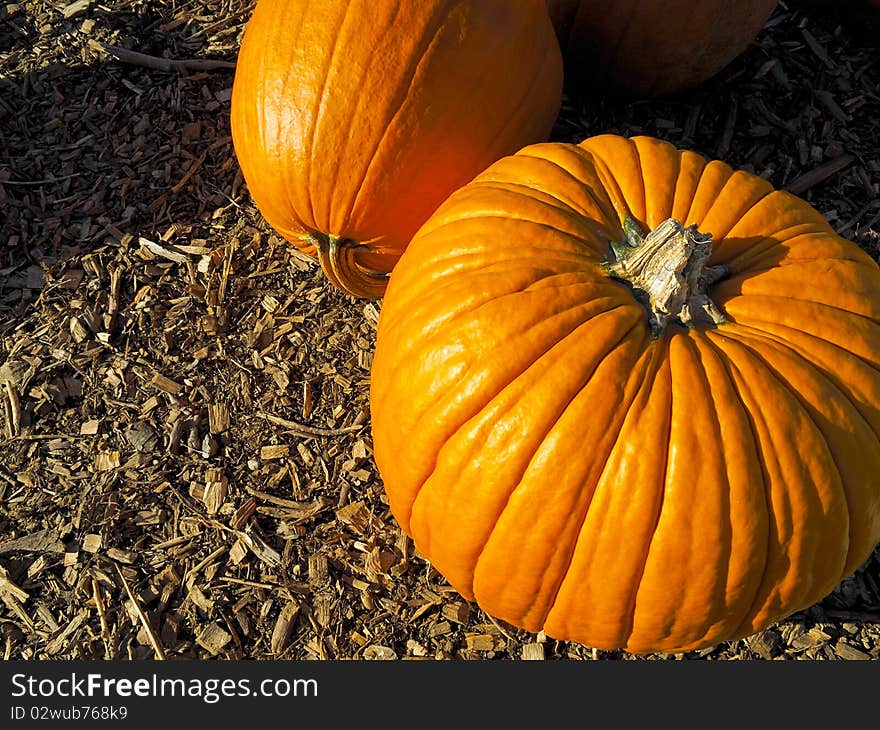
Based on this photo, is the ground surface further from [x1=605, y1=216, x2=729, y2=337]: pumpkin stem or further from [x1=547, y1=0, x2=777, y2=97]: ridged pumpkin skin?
[x1=605, y1=216, x2=729, y2=337]: pumpkin stem

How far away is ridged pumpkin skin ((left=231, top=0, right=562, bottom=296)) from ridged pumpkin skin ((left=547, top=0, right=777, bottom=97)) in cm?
60

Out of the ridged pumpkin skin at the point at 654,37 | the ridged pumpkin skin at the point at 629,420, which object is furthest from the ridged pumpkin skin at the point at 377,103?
the ridged pumpkin skin at the point at 654,37

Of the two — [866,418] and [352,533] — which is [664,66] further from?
[352,533]

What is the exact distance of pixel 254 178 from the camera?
2820 millimetres

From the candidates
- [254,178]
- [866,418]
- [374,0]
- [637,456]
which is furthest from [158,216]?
[866,418]

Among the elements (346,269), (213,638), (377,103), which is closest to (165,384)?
(346,269)

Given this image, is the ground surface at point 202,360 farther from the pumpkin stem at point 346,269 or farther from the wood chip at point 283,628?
the pumpkin stem at point 346,269

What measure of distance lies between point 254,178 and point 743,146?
7.09ft

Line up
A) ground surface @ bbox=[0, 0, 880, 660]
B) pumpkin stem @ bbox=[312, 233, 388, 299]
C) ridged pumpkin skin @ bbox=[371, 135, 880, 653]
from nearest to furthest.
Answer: ridged pumpkin skin @ bbox=[371, 135, 880, 653] < ground surface @ bbox=[0, 0, 880, 660] < pumpkin stem @ bbox=[312, 233, 388, 299]

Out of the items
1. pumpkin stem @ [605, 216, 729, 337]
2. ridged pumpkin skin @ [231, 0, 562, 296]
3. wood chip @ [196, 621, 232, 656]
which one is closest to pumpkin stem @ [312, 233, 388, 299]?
ridged pumpkin skin @ [231, 0, 562, 296]

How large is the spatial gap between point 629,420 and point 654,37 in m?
2.02

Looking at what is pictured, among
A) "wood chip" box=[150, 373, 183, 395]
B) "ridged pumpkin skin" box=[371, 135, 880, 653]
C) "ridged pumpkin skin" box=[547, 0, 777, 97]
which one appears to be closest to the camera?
"ridged pumpkin skin" box=[371, 135, 880, 653]

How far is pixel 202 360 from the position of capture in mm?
3148

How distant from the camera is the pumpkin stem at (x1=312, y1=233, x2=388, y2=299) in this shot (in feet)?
9.33
